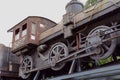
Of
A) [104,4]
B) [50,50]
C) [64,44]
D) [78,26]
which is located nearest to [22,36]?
[50,50]

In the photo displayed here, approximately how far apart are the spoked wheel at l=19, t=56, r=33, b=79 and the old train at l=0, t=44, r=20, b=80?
1.14 meters

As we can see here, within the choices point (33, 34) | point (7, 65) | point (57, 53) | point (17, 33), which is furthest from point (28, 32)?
point (7, 65)

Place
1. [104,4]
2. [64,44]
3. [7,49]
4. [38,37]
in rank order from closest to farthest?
[104,4] → [64,44] → [38,37] → [7,49]

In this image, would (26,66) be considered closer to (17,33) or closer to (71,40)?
(17,33)

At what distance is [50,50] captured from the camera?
692cm

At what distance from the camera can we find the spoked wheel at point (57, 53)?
645 cm

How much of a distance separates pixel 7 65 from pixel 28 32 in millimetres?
2365

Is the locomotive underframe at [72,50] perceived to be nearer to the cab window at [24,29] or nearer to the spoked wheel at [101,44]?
the spoked wheel at [101,44]

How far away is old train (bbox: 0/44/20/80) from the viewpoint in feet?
29.4

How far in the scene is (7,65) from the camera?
9.22 meters

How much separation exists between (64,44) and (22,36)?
1988 millimetres

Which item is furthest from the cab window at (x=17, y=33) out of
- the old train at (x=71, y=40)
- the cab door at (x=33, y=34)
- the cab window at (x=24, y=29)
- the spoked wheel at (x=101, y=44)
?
the spoked wheel at (x=101, y=44)

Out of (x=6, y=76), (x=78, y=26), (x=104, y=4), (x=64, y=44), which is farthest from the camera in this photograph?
(x=6, y=76)

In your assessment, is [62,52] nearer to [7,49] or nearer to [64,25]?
[64,25]
